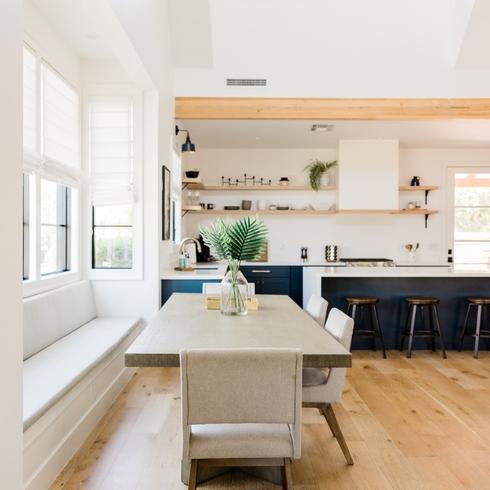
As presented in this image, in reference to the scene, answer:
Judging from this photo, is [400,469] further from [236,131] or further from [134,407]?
[236,131]

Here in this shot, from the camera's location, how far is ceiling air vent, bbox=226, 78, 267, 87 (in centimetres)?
551

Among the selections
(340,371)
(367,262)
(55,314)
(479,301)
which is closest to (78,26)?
(55,314)

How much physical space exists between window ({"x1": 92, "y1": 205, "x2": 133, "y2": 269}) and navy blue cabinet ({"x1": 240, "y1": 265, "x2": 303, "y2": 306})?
2.31 metres

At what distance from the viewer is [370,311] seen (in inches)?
195

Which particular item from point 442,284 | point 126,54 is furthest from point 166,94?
point 442,284

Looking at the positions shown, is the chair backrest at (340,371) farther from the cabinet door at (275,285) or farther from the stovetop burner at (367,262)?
the stovetop burner at (367,262)

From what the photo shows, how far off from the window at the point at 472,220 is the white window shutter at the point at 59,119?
5698 mm

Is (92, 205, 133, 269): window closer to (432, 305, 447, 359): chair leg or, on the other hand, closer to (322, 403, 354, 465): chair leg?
(322, 403, 354, 465): chair leg

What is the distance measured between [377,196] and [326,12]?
259 centimetres

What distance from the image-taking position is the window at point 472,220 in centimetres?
728

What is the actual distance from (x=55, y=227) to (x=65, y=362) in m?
1.49

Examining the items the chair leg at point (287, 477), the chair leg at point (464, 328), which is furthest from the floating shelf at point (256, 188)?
the chair leg at point (287, 477)

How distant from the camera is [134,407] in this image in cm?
328

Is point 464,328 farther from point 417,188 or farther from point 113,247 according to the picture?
point 113,247
